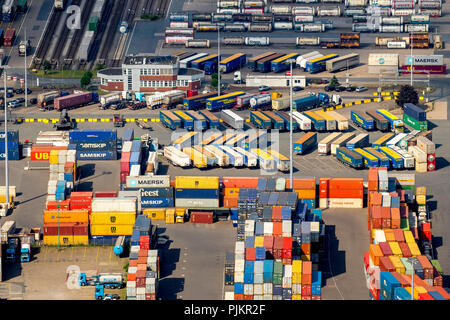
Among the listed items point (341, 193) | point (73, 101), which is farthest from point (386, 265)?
point (73, 101)

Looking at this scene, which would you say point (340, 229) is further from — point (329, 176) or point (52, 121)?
point (52, 121)

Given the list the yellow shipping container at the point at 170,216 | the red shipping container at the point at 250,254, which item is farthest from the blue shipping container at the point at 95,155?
the red shipping container at the point at 250,254

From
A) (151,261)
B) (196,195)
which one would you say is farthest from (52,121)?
(151,261)

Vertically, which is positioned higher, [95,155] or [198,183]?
[95,155]

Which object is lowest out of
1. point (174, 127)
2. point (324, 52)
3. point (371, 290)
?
point (371, 290)

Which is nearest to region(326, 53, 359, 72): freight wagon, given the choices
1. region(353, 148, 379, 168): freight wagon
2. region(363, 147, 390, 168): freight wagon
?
region(363, 147, 390, 168): freight wagon

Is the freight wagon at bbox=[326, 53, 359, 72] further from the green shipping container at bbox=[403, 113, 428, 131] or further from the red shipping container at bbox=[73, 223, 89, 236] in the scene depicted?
the red shipping container at bbox=[73, 223, 89, 236]

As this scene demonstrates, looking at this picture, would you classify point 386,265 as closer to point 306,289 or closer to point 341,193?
point 306,289
